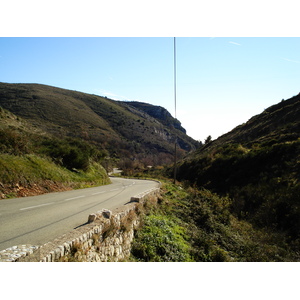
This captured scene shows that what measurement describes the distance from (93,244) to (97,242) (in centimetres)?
A: 12

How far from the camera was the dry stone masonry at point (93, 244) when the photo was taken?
3.79 m

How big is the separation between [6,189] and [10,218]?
4.74 metres

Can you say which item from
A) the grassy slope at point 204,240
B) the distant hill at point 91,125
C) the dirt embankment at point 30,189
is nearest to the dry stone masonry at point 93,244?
A: the grassy slope at point 204,240

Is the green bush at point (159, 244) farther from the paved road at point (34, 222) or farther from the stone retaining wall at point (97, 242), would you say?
the paved road at point (34, 222)

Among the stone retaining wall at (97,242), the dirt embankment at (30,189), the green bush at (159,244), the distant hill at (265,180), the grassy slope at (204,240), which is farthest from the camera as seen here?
the distant hill at (265,180)

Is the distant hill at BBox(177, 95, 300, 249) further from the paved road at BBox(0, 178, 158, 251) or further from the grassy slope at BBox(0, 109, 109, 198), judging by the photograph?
the grassy slope at BBox(0, 109, 109, 198)

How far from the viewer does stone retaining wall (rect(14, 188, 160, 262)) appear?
3999 millimetres

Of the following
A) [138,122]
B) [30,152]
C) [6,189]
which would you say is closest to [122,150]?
[138,122]

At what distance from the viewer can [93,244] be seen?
5332 mm

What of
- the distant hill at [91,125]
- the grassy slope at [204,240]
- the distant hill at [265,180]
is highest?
the distant hill at [91,125]

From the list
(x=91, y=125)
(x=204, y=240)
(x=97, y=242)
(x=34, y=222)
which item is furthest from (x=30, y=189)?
(x=91, y=125)

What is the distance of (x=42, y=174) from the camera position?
1364 cm

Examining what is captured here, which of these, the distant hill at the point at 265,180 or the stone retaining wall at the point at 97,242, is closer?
the stone retaining wall at the point at 97,242

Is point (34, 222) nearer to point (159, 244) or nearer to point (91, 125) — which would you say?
point (159, 244)
